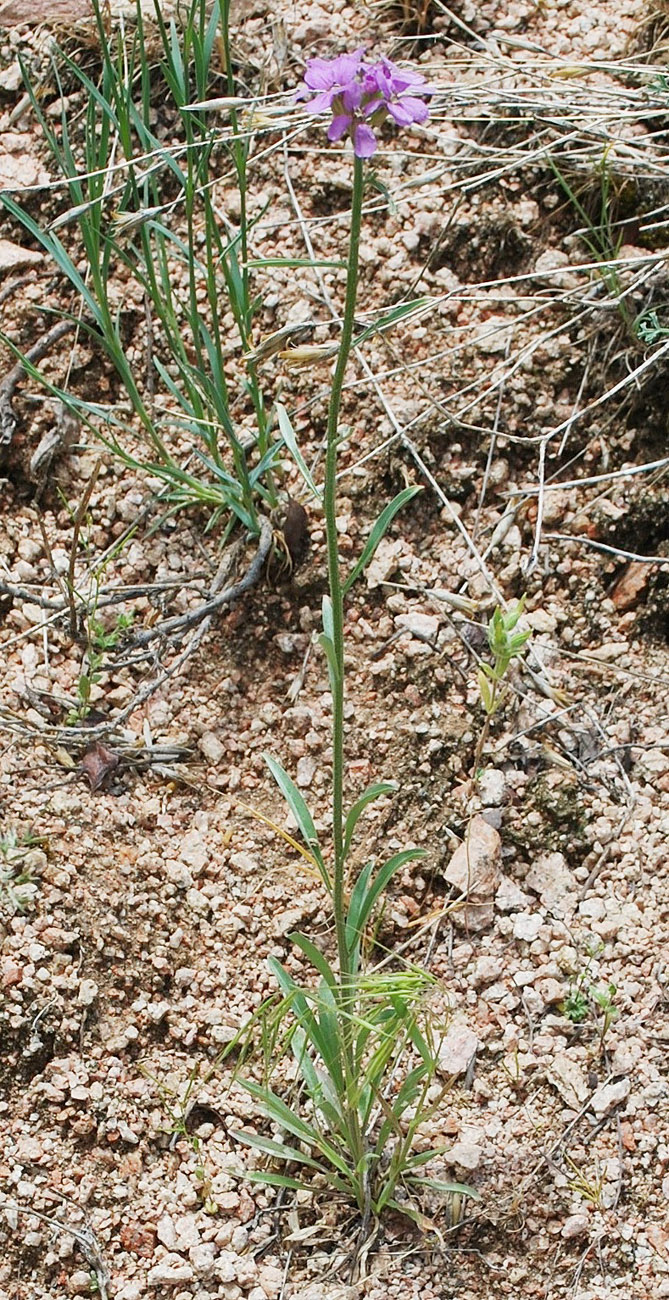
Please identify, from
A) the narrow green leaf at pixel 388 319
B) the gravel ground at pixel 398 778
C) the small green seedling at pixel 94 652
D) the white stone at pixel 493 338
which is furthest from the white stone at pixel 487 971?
the white stone at pixel 493 338

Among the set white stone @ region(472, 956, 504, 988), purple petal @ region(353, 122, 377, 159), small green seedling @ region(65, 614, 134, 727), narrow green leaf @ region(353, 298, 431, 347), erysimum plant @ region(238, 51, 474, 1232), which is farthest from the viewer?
small green seedling @ region(65, 614, 134, 727)

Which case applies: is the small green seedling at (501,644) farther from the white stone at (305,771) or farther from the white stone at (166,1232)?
the white stone at (166,1232)

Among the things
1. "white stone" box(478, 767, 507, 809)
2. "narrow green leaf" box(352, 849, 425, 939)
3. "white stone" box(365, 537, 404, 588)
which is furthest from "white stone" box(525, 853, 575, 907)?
"white stone" box(365, 537, 404, 588)

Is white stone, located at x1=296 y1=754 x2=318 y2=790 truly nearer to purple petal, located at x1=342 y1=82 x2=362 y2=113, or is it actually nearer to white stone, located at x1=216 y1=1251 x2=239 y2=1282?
white stone, located at x1=216 y1=1251 x2=239 y2=1282

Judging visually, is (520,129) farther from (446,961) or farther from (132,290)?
(446,961)

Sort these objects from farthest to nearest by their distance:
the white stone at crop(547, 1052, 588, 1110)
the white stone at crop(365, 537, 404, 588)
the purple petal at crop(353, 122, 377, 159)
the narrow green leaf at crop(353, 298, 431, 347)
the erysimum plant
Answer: the white stone at crop(365, 537, 404, 588)
the white stone at crop(547, 1052, 588, 1110)
the erysimum plant
the narrow green leaf at crop(353, 298, 431, 347)
the purple petal at crop(353, 122, 377, 159)

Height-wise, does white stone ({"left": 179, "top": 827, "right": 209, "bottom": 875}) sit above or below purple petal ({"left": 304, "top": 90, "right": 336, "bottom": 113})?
below

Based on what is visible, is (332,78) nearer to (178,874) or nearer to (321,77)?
(321,77)

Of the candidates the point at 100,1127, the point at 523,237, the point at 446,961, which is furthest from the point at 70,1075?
the point at 523,237

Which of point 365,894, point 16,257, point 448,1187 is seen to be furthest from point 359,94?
point 16,257
